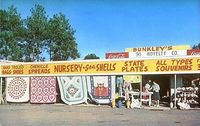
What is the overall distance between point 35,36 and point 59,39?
11.4ft

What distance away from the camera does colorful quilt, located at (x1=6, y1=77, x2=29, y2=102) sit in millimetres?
27547

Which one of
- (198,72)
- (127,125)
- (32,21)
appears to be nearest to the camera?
(127,125)

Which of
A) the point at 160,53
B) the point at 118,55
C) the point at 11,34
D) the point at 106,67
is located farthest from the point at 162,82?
the point at 11,34

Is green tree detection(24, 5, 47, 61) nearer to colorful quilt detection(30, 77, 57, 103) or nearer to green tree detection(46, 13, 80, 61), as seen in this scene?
green tree detection(46, 13, 80, 61)

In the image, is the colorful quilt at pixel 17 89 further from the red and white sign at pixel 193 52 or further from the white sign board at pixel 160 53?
the red and white sign at pixel 193 52

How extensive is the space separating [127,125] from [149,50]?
2078cm

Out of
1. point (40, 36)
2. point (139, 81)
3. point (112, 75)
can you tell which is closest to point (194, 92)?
point (139, 81)

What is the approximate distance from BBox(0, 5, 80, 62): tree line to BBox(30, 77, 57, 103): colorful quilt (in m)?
30.3

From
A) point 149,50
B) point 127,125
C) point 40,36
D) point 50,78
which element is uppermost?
point 40,36

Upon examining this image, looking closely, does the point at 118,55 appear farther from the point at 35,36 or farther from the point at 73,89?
the point at 35,36

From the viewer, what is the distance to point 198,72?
22.8m

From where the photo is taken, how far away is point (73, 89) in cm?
2598

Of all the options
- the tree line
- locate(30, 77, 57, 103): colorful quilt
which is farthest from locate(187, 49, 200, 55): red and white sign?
the tree line

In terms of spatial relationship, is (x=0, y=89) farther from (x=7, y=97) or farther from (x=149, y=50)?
(x=149, y=50)
